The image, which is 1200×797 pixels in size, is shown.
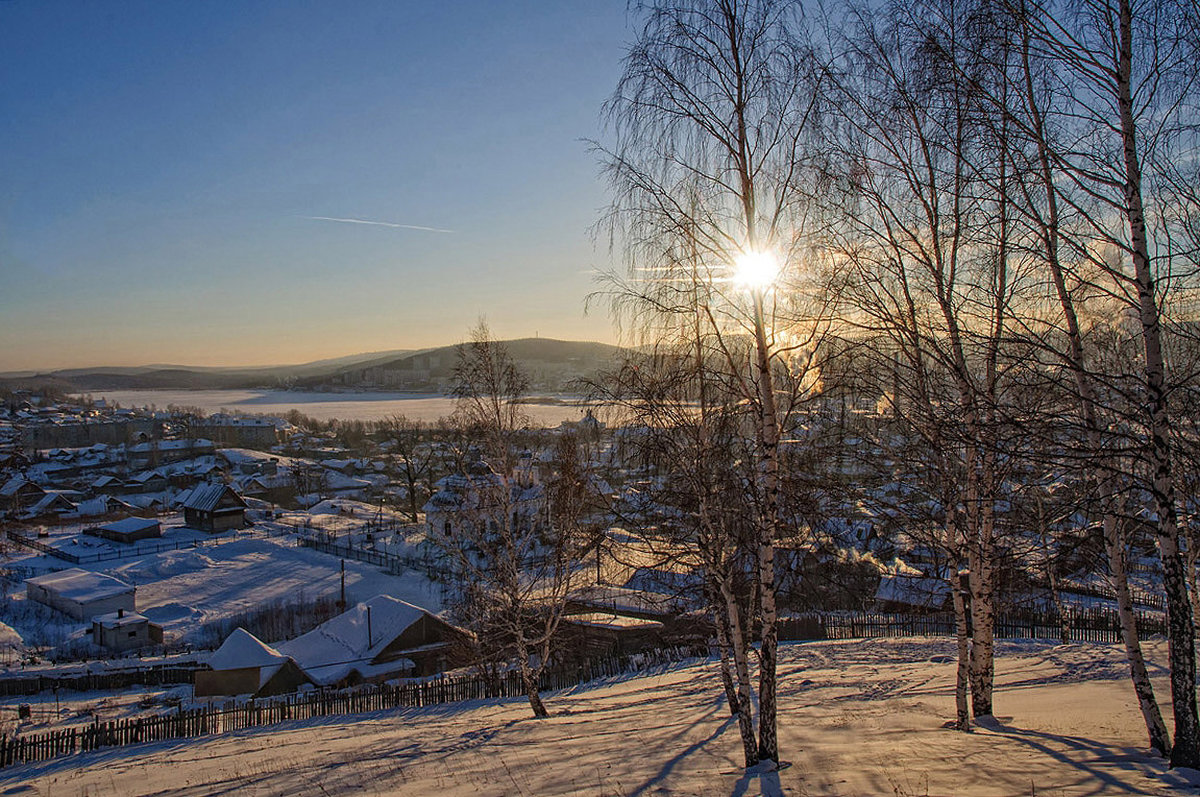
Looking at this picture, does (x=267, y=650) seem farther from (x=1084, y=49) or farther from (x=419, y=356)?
(x=419, y=356)

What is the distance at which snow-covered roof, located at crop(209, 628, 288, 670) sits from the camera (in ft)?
63.0

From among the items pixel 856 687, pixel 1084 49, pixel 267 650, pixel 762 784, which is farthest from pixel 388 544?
pixel 1084 49

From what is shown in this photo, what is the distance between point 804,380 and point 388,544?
37.5m

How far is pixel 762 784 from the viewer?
6672 mm

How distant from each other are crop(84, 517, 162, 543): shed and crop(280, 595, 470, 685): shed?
27072 mm

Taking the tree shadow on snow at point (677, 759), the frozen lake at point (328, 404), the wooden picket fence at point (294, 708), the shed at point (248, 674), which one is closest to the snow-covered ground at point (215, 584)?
the shed at point (248, 674)

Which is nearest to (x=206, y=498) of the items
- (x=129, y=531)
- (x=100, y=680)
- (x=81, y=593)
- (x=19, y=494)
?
(x=129, y=531)

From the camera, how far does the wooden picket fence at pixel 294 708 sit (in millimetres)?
13125

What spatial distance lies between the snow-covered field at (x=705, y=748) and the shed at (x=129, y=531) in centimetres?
3403

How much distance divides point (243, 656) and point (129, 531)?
2873 centimetres

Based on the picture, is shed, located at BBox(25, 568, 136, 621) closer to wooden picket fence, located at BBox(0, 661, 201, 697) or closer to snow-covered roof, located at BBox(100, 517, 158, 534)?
wooden picket fence, located at BBox(0, 661, 201, 697)

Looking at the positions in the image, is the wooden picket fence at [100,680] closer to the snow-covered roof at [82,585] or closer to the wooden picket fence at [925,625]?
the snow-covered roof at [82,585]

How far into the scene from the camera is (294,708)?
1614 cm

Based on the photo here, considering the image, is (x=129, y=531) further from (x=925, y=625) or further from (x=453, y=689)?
(x=925, y=625)
